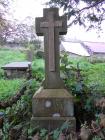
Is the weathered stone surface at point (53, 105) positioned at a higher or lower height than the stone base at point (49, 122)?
higher

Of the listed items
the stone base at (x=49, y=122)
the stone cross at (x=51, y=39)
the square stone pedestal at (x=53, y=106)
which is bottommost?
the stone base at (x=49, y=122)

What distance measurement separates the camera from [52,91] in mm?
5184

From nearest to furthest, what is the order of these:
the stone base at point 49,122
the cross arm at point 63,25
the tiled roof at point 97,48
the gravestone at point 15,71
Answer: the stone base at point 49,122
the cross arm at point 63,25
the gravestone at point 15,71
the tiled roof at point 97,48

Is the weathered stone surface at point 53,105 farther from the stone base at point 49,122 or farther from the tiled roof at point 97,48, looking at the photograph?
the tiled roof at point 97,48

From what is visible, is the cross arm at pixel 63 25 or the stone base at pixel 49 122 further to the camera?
the cross arm at pixel 63 25

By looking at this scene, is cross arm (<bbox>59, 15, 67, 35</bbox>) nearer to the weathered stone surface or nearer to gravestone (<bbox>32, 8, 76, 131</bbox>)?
gravestone (<bbox>32, 8, 76, 131</bbox>)

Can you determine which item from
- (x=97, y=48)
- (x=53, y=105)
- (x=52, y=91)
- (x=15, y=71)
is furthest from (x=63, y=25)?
(x=97, y=48)

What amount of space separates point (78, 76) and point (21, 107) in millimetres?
1238

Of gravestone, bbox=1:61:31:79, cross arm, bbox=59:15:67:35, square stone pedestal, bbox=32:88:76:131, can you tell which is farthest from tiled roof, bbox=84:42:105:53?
square stone pedestal, bbox=32:88:76:131

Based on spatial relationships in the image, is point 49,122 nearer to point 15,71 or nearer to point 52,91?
point 52,91

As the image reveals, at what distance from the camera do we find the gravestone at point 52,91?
5.07 metres

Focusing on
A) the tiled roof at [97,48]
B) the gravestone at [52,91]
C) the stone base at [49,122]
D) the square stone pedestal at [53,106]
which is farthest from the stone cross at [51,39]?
the tiled roof at [97,48]

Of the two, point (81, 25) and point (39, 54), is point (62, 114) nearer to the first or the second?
point (81, 25)

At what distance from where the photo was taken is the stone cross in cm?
524
